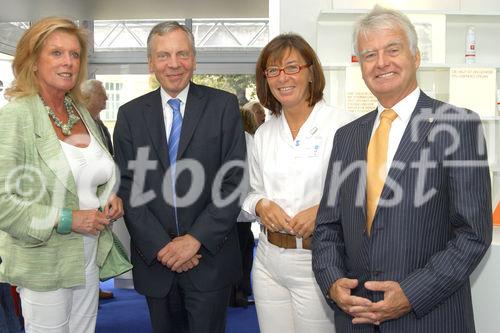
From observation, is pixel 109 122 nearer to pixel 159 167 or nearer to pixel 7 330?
pixel 7 330

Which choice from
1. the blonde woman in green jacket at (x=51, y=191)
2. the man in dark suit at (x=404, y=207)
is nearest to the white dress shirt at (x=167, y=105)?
the blonde woman in green jacket at (x=51, y=191)

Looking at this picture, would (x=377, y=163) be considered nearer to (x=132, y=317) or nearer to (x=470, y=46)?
(x=470, y=46)

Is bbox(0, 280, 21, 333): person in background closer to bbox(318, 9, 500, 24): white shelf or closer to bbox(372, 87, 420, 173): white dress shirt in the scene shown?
bbox(318, 9, 500, 24): white shelf

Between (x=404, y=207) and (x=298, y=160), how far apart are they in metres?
0.65

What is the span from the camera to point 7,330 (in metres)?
4.05

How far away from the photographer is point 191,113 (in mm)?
2385

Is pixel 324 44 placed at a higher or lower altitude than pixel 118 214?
higher

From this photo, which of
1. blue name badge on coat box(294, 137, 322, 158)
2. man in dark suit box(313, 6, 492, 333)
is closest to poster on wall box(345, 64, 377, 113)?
blue name badge on coat box(294, 137, 322, 158)

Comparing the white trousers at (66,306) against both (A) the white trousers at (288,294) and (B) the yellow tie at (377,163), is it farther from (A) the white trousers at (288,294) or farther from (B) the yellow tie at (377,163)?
(B) the yellow tie at (377,163)

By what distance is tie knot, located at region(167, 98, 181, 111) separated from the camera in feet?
7.93

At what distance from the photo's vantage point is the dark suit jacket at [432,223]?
1.65m

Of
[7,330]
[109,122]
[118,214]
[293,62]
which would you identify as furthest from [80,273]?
[109,122]

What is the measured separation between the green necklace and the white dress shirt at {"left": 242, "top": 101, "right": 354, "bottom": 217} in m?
0.82

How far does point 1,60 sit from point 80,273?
16.9 ft
